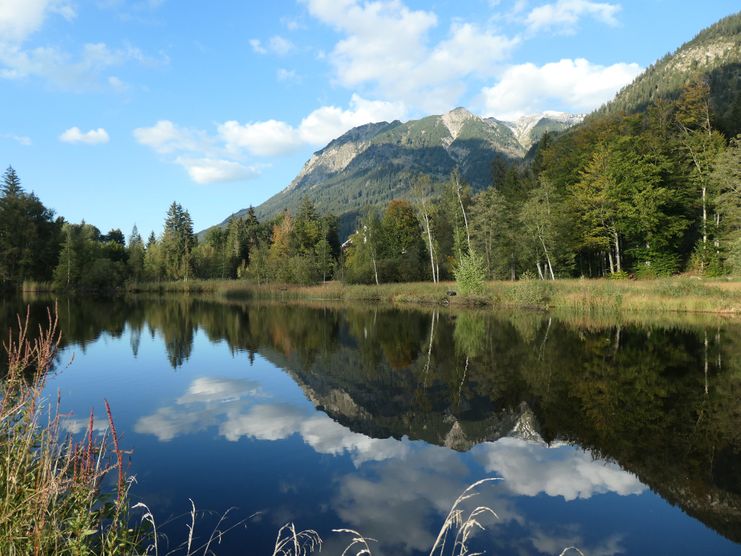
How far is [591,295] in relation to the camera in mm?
35969

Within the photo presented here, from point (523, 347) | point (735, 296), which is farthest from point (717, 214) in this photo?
point (523, 347)

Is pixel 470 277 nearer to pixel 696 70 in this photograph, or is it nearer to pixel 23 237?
pixel 23 237

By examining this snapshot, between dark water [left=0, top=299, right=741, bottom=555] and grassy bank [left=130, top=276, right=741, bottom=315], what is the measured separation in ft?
34.0

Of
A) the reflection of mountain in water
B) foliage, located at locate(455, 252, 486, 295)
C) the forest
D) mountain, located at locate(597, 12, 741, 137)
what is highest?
mountain, located at locate(597, 12, 741, 137)

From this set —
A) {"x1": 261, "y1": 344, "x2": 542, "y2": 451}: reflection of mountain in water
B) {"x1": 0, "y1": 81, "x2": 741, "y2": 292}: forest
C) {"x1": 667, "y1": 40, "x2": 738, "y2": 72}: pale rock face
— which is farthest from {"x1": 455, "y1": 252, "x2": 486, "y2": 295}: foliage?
{"x1": 667, "y1": 40, "x2": 738, "y2": 72}: pale rock face

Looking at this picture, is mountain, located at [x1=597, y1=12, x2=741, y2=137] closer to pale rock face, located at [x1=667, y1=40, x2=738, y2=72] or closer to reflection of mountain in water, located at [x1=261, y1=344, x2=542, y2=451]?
pale rock face, located at [x1=667, y1=40, x2=738, y2=72]

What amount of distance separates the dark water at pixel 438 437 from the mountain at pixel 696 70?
10358cm

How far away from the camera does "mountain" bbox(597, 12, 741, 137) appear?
11388 centimetres

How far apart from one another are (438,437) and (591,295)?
29768 millimetres

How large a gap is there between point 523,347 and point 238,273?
245 feet

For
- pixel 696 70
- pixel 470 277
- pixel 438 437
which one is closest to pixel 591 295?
pixel 470 277

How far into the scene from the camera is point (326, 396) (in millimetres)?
14914

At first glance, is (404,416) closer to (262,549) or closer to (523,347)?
(262,549)

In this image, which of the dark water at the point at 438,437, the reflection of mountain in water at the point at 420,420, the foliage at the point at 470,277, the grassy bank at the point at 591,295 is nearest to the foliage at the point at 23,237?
the grassy bank at the point at 591,295
